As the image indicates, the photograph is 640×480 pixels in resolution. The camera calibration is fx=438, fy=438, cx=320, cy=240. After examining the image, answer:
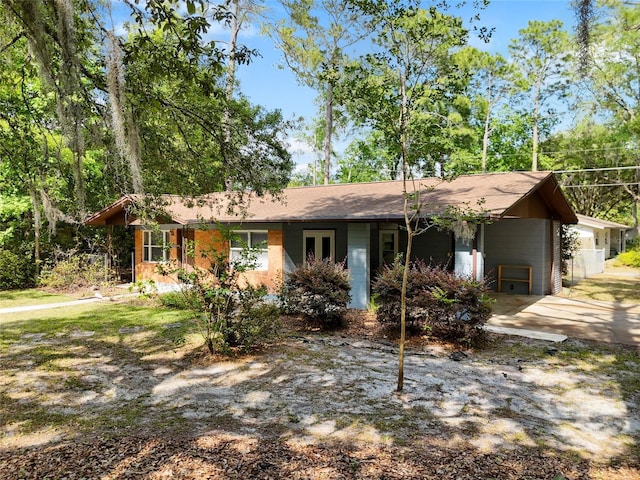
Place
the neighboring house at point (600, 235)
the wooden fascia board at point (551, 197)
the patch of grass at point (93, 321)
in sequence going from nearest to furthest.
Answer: the patch of grass at point (93, 321)
the wooden fascia board at point (551, 197)
the neighboring house at point (600, 235)

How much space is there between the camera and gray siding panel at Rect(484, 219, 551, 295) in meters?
13.2

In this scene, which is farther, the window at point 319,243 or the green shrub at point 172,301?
the window at point 319,243

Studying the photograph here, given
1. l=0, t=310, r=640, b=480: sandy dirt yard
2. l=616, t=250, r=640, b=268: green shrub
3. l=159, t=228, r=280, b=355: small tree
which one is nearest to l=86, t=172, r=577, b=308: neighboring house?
l=0, t=310, r=640, b=480: sandy dirt yard

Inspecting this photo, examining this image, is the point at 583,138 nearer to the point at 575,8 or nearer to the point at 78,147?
the point at 575,8

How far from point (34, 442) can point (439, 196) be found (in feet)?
31.7

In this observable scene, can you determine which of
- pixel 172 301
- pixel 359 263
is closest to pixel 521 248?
pixel 359 263

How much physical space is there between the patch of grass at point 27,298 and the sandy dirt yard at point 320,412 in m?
5.86

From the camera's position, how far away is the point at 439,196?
11.2 meters

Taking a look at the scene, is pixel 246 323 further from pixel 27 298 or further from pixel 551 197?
pixel 27 298

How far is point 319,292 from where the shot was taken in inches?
347

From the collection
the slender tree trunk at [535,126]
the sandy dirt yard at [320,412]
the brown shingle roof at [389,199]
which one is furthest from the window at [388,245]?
the slender tree trunk at [535,126]

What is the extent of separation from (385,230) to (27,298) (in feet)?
37.8

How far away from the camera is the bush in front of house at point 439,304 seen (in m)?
7.42

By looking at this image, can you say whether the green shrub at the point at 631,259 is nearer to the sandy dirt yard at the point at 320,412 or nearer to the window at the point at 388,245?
the window at the point at 388,245
